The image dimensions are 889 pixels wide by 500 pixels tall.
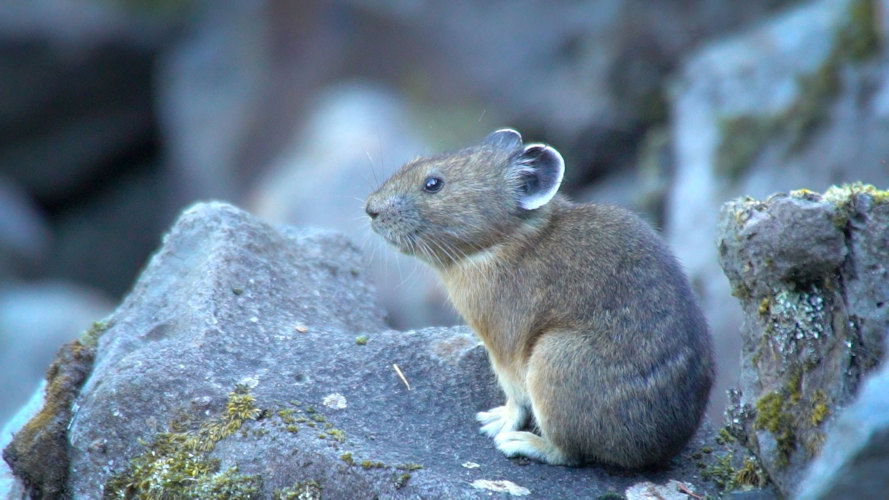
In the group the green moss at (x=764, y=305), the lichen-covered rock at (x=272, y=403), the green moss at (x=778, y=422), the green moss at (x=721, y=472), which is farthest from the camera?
the green moss at (x=721, y=472)

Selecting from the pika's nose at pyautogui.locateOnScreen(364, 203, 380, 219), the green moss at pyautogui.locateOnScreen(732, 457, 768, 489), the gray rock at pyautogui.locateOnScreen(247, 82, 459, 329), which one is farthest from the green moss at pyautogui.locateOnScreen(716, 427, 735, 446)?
the gray rock at pyautogui.locateOnScreen(247, 82, 459, 329)

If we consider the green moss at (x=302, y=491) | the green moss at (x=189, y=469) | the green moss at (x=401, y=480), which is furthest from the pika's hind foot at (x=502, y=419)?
the green moss at (x=189, y=469)

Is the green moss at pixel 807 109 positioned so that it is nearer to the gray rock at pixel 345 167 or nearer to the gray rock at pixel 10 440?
the gray rock at pixel 345 167

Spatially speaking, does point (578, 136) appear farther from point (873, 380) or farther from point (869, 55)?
point (873, 380)

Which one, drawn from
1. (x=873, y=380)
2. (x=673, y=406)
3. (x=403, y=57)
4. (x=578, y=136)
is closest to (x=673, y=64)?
(x=578, y=136)

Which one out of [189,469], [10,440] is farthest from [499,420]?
[10,440]

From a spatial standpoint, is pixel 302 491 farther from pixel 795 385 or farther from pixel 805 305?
pixel 805 305

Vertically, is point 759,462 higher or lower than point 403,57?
lower
